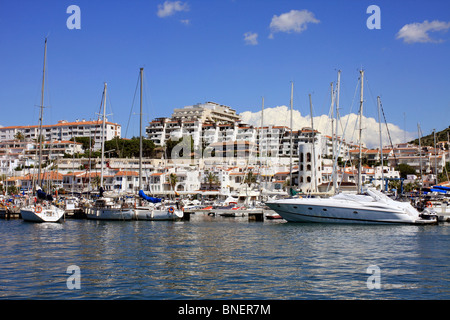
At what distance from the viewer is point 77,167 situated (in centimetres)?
11756

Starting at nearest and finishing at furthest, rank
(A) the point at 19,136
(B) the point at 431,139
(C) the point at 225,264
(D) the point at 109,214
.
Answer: (C) the point at 225,264, (D) the point at 109,214, (A) the point at 19,136, (B) the point at 431,139

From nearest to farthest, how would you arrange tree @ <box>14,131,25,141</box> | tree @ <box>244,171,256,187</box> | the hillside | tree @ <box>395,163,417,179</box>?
1. tree @ <box>244,171,256,187</box>
2. tree @ <box>395,163,417,179</box>
3. tree @ <box>14,131,25,141</box>
4. the hillside

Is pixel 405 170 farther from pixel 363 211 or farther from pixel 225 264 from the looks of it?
pixel 225 264

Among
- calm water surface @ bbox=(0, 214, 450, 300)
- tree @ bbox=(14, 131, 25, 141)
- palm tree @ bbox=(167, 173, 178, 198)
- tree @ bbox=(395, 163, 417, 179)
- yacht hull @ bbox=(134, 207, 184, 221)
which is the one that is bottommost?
calm water surface @ bbox=(0, 214, 450, 300)

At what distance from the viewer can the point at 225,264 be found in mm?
20328

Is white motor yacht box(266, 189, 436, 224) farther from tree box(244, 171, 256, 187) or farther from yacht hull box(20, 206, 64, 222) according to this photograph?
tree box(244, 171, 256, 187)

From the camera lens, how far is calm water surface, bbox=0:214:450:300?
15.0 meters

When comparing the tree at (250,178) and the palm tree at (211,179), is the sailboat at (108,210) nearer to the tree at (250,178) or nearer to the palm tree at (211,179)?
the tree at (250,178)

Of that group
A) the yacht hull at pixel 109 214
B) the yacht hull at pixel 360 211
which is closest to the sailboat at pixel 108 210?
the yacht hull at pixel 109 214

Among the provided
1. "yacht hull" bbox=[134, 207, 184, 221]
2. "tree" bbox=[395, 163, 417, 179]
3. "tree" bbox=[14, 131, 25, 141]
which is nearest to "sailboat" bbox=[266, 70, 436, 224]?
"yacht hull" bbox=[134, 207, 184, 221]

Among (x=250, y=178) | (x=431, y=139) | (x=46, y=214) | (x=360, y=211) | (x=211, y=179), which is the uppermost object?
(x=431, y=139)

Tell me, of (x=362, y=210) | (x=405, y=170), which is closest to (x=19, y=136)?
(x=405, y=170)

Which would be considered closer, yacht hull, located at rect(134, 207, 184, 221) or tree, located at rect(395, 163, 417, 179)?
yacht hull, located at rect(134, 207, 184, 221)

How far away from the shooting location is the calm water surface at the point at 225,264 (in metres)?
15.0
